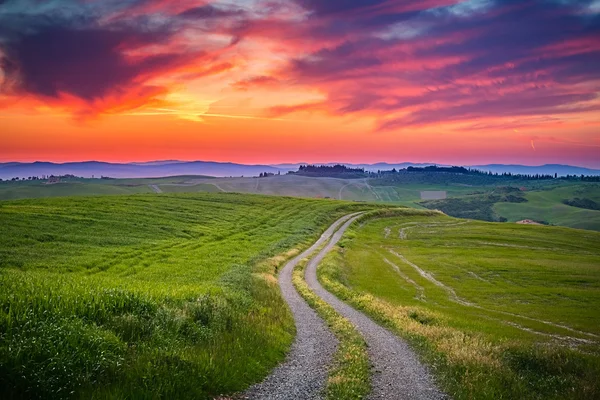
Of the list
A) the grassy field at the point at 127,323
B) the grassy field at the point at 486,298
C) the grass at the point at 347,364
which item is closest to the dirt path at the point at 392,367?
the grass at the point at 347,364

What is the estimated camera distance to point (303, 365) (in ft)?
58.5

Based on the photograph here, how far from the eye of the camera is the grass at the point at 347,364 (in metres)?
14.7

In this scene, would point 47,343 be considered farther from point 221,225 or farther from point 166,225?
point 221,225

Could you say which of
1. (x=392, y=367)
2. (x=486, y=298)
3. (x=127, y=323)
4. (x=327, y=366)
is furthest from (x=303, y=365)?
(x=486, y=298)

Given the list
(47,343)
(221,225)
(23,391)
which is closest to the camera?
(23,391)

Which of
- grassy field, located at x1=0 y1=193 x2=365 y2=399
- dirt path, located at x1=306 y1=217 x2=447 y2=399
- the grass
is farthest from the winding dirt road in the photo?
grassy field, located at x1=0 y1=193 x2=365 y2=399

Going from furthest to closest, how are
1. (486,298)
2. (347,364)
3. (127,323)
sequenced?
(486,298) < (347,364) < (127,323)

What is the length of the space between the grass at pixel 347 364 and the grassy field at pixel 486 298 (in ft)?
10.9

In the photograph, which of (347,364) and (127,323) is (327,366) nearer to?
(347,364)

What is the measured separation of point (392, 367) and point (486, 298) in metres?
36.5

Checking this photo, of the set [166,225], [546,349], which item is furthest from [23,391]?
[166,225]

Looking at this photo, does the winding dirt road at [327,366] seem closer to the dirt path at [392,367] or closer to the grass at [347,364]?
the dirt path at [392,367]

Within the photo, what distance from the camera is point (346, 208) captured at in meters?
146

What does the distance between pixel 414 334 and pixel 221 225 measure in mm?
64516
